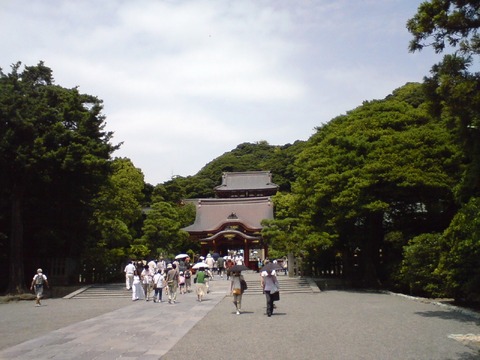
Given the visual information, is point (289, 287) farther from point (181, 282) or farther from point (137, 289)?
point (137, 289)

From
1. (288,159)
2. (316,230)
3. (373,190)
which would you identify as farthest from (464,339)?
(288,159)

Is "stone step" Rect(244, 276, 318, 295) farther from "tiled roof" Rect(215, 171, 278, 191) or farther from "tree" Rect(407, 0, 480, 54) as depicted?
"tiled roof" Rect(215, 171, 278, 191)

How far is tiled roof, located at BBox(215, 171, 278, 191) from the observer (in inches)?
2058

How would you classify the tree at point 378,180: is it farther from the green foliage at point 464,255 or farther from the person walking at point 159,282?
the person walking at point 159,282

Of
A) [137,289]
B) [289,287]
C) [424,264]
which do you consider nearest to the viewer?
[424,264]

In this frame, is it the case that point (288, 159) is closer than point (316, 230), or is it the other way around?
point (316, 230)

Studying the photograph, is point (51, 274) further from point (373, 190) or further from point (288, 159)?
point (288, 159)

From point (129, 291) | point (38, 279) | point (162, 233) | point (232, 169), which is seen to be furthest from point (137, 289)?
point (232, 169)

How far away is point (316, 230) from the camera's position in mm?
21516

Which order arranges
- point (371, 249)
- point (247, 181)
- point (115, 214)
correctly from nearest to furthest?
point (371, 249)
point (115, 214)
point (247, 181)

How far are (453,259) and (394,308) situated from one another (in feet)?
7.15

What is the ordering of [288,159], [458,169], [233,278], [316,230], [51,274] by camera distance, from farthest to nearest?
[288,159], [51,274], [316,230], [458,169], [233,278]

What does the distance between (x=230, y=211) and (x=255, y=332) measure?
113 feet

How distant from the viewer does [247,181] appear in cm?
5362
